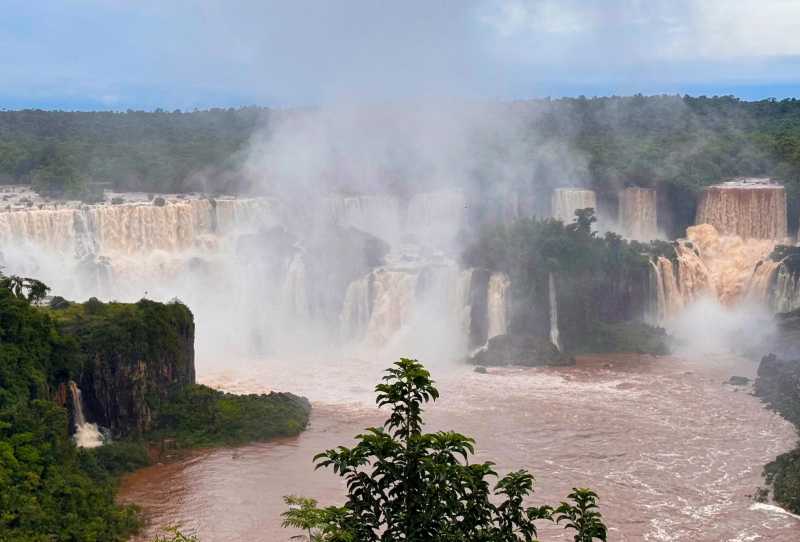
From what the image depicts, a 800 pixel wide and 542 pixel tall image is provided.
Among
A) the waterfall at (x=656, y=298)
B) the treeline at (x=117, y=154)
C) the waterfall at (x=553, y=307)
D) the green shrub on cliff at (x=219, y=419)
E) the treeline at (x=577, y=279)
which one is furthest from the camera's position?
the treeline at (x=117, y=154)

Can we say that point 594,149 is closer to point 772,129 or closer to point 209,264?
point 772,129

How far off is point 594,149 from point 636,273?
54.6ft

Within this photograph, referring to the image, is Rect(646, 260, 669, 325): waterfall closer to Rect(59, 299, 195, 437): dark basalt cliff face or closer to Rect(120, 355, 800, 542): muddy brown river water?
Rect(120, 355, 800, 542): muddy brown river water

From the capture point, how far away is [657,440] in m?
29.0

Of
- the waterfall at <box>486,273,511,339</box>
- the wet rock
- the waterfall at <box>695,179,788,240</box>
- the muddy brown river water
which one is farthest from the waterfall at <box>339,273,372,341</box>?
the waterfall at <box>695,179,788,240</box>

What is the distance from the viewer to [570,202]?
50.4 metres

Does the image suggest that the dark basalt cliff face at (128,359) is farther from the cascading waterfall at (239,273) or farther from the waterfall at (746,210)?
the waterfall at (746,210)

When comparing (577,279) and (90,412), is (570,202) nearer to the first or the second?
(577,279)

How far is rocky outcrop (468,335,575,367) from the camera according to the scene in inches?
1517

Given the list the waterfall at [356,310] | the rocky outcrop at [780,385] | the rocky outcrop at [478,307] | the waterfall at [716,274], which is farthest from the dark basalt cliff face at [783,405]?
the waterfall at [356,310]

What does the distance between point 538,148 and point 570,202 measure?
927cm

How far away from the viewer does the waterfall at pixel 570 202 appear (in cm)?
5025

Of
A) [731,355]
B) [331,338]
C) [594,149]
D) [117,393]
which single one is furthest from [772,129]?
[117,393]

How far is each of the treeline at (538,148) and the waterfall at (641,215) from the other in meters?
0.97
